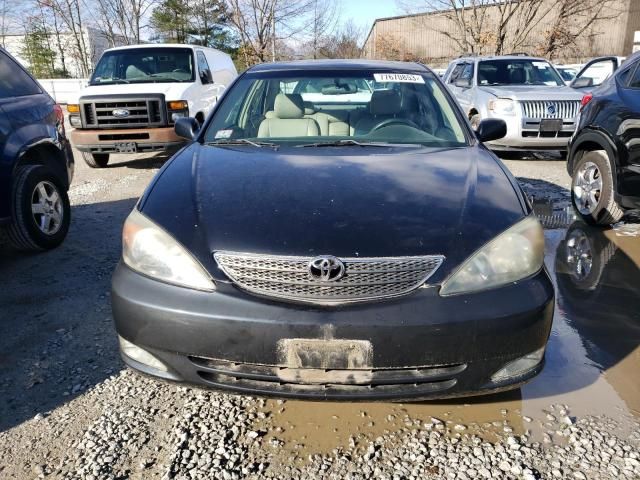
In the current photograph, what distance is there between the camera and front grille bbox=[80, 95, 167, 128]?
798 centimetres

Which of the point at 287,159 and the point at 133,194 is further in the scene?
the point at 133,194

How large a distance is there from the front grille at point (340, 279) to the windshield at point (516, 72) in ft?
28.9

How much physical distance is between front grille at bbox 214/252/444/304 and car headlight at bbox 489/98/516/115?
730 centimetres

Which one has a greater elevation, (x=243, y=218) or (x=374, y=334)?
(x=243, y=218)

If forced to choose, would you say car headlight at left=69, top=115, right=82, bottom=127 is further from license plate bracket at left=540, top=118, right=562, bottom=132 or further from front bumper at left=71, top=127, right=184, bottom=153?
license plate bracket at left=540, top=118, right=562, bottom=132

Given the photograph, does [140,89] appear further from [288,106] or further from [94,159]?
[288,106]

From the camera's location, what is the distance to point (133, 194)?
6.67m

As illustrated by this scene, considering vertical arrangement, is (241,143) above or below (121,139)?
above

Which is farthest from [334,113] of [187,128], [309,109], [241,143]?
[187,128]

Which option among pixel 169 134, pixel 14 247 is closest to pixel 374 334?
pixel 14 247

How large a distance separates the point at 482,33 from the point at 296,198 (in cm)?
2713

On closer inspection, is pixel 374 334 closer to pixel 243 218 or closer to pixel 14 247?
pixel 243 218

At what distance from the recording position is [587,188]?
521cm

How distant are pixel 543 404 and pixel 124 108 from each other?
291 inches
